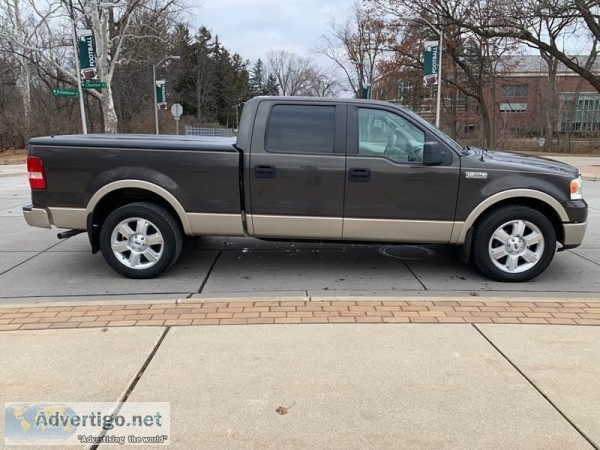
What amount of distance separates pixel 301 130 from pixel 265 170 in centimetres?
57

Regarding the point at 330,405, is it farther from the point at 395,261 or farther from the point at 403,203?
the point at 395,261

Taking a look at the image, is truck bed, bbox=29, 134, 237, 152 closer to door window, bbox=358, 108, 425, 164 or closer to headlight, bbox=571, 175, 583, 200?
door window, bbox=358, 108, 425, 164

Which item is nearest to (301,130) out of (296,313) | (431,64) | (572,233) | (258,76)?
(296,313)

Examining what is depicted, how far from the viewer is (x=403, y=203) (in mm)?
5074

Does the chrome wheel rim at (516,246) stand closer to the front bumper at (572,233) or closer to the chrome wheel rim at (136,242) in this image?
the front bumper at (572,233)

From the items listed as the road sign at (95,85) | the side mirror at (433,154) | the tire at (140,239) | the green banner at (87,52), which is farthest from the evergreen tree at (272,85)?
the side mirror at (433,154)

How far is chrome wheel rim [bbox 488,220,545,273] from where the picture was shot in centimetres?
512

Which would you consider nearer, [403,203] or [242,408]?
[242,408]

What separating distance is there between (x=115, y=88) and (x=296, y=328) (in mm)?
45734

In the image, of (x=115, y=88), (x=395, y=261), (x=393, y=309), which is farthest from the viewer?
(x=115, y=88)

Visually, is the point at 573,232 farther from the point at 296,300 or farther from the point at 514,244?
the point at 296,300

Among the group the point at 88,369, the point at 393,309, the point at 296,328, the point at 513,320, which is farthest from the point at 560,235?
the point at 88,369

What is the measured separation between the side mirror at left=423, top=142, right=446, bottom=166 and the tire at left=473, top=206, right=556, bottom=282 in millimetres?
814

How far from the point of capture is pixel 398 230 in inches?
202
